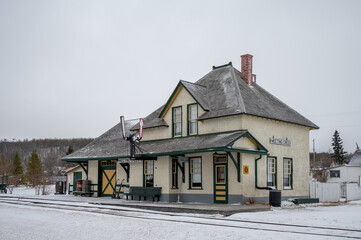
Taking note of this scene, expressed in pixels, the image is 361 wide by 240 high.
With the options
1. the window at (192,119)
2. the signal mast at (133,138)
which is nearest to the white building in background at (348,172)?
the window at (192,119)

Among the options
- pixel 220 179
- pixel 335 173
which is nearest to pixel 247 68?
pixel 220 179

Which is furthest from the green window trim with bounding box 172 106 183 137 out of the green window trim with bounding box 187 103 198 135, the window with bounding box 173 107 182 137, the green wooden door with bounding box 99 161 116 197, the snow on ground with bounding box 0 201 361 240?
the snow on ground with bounding box 0 201 361 240

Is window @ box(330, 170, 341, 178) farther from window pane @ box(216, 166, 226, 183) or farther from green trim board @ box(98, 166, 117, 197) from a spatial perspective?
window pane @ box(216, 166, 226, 183)

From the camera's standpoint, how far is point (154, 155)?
77.3 ft

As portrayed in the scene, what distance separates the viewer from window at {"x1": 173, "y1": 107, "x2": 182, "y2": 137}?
25.5m

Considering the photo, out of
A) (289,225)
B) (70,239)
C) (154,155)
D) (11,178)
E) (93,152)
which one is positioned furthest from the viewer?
(11,178)

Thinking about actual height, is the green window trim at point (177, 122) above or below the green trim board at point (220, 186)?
above

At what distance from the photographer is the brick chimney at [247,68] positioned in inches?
1053

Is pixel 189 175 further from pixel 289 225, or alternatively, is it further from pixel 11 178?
pixel 11 178

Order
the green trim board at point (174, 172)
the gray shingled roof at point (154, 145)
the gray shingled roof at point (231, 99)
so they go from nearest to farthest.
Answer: the gray shingled roof at point (154, 145) → the gray shingled roof at point (231, 99) → the green trim board at point (174, 172)

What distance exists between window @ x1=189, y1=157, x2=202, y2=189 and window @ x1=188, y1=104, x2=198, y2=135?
6.27 feet

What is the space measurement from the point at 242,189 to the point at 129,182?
27.5 feet

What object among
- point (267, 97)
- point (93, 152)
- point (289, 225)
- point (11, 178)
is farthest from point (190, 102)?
point (11, 178)

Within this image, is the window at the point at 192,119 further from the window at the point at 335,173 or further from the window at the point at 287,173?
the window at the point at 335,173
